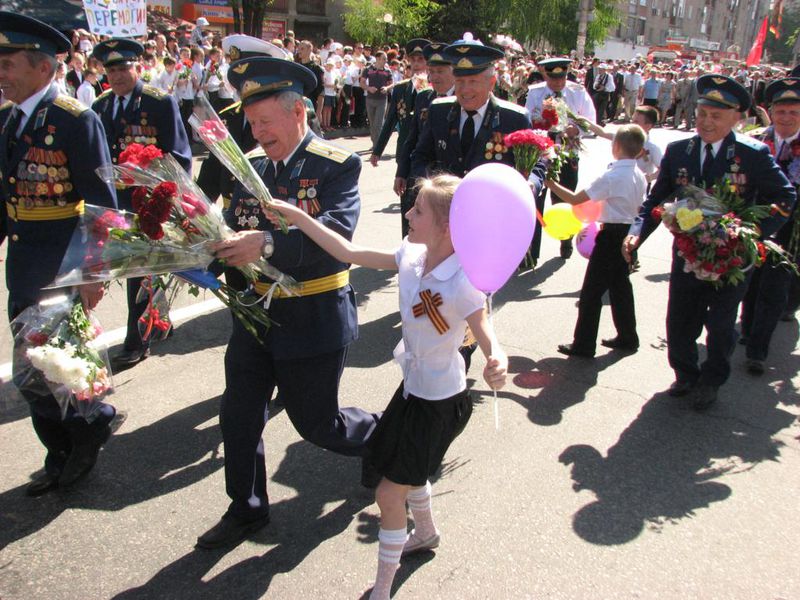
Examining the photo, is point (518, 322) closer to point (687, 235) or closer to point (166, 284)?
point (687, 235)

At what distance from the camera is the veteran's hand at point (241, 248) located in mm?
2818

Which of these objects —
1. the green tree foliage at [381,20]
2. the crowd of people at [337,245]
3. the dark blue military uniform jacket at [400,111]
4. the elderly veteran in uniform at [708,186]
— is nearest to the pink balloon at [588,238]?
the crowd of people at [337,245]

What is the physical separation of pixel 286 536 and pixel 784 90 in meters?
4.83

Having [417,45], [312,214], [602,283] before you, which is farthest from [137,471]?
[417,45]

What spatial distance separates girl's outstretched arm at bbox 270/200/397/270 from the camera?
9.33 ft

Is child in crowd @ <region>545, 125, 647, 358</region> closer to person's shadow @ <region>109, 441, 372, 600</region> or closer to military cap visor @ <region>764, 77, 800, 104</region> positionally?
military cap visor @ <region>764, 77, 800, 104</region>

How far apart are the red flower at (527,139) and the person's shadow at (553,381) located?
5.41 feet

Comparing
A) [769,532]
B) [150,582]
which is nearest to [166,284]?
[150,582]

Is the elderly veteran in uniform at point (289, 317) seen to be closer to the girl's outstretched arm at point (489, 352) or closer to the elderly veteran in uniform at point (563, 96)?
the girl's outstretched arm at point (489, 352)

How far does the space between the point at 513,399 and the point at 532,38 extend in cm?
4326

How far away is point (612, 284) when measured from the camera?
5.64m

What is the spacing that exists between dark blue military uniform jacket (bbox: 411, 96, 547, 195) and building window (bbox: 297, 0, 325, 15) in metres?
34.3

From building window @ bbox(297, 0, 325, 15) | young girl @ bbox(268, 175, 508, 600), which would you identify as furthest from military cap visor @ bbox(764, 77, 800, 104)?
building window @ bbox(297, 0, 325, 15)

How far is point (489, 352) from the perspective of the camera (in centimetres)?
273
